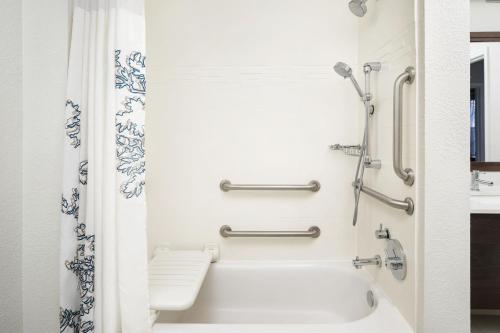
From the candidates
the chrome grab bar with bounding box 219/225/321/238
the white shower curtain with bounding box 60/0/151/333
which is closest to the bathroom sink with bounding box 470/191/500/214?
the chrome grab bar with bounding box 219/225/321/238

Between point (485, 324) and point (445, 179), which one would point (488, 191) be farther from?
point (445, 179)

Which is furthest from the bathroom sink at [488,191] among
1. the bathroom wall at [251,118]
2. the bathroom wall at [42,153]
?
the bathroom wall at [42,153]

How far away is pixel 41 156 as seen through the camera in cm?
104

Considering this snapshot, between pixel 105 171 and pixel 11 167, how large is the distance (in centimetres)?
32

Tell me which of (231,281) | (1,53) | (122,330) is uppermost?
(1,53)

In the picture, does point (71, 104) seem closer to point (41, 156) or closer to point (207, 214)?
point (41, 156)

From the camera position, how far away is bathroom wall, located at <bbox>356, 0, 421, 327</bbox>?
1108mm

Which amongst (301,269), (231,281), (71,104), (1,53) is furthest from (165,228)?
(1,53)

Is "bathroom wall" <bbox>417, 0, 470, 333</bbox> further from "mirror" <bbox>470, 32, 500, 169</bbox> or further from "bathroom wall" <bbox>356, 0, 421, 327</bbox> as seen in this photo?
"mirror" <bbox>470, 32, 500, 169</bbox>

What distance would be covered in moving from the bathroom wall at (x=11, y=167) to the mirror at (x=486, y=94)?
8.11 feet

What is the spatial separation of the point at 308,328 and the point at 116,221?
0.78m

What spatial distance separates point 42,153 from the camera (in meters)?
1.04

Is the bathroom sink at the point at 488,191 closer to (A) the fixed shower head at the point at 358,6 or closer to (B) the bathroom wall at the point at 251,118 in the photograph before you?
(B) the bathroom wall at the point at 251,118

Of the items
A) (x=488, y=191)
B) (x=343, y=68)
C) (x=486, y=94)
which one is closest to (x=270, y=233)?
(x=343, y=68)
